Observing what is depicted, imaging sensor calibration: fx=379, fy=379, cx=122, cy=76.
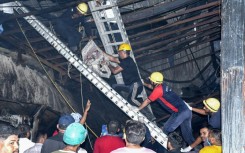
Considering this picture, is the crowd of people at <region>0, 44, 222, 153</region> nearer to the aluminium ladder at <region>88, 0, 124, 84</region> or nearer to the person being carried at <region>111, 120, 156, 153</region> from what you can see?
the person being carried at <region>111, 120, 156, 153</region>

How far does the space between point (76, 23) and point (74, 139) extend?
6154 millimetres

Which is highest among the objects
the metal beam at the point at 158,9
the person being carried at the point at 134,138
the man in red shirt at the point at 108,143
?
the metal beam at the point at 158,9

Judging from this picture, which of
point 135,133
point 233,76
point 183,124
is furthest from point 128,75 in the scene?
point 135,133

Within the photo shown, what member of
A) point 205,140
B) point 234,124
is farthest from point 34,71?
point 234,124

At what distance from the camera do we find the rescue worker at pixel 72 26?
1091 cm

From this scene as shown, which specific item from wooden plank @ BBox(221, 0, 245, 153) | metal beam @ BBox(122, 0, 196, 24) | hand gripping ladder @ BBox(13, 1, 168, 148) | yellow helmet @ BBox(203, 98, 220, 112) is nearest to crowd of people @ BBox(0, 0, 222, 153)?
yellow helmet @ BBox(203, 98, 220, 112)

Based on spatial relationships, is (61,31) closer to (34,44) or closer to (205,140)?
(34,44)

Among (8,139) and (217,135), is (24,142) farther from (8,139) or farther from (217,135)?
(217,135)

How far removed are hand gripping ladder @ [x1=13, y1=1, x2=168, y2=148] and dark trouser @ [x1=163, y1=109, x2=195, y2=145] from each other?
26 centimetres

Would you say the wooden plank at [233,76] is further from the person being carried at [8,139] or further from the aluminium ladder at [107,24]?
the aluminium ladder at [107,24]

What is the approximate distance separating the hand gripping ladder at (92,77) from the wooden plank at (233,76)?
3.12 m

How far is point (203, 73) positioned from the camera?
15.4 metres

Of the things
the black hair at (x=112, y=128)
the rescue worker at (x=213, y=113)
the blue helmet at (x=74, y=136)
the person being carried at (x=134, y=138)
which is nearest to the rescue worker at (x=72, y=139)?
the blue helmet at (x=74, y=136)

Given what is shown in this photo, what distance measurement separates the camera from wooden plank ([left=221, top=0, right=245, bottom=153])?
6387 millimetres
